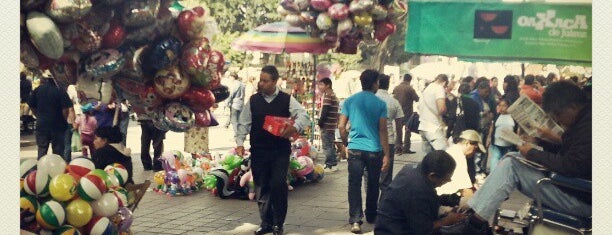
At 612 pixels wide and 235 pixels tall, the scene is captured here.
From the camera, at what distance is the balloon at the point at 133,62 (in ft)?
18.7

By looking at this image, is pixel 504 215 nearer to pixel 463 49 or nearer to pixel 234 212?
pixel 463 49

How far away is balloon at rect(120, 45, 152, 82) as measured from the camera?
18.7 feet

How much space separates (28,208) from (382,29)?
16.3ft

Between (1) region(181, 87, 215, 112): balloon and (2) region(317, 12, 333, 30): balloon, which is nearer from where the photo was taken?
(1) region(181, 87, 215, 112): balloon

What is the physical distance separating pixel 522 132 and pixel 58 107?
757cm

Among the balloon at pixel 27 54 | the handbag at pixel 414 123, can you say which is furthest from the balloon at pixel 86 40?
the handbag at pixel 414 123

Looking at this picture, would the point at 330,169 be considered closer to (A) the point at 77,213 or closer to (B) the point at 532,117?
(A) the point at 77,213

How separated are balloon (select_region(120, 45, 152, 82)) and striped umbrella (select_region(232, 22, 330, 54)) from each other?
23.6 ft

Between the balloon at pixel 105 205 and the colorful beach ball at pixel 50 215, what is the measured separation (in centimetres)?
31

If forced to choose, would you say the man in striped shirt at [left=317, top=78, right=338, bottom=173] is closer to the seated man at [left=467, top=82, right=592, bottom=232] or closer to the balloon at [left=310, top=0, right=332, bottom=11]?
the balloon at [left=310, top=0, right=332, bottom=11]

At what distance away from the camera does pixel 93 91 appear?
5691 millimetres

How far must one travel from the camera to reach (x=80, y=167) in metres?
5.94

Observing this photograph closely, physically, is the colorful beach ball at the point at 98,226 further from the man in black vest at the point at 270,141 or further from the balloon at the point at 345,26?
the balloon at the point at 345,26

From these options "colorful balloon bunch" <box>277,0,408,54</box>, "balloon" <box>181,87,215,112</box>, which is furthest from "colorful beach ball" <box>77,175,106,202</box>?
"colorful balloon bunch" <box>277,0,408,54</box>
